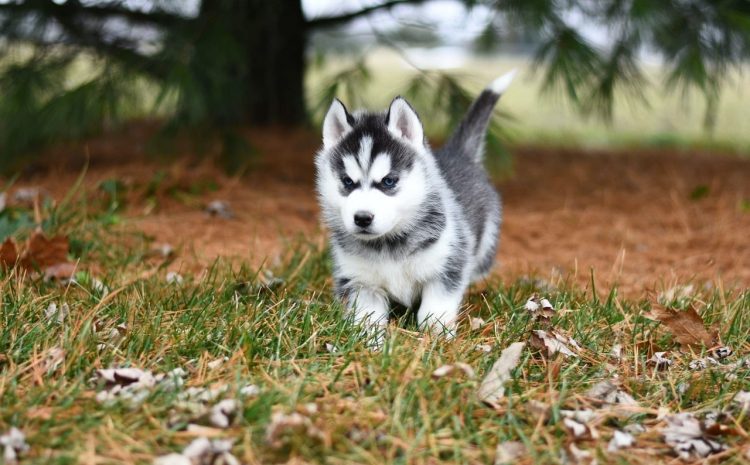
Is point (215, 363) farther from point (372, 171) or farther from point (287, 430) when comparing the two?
point (372, 171)

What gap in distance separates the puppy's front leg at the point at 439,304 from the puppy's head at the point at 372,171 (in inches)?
11.8

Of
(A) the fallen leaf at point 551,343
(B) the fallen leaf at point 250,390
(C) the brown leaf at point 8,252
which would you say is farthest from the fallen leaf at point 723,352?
(C) the brown leaf at point 8,252

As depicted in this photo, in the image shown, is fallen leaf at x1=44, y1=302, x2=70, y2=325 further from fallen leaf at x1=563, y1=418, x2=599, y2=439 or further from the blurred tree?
the blurred tree

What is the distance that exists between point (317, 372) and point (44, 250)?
190 centimetres

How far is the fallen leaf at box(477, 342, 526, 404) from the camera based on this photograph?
2.81 metres

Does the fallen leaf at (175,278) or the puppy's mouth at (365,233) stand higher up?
the puppy's mouth at (365,233)

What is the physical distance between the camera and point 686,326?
346cm

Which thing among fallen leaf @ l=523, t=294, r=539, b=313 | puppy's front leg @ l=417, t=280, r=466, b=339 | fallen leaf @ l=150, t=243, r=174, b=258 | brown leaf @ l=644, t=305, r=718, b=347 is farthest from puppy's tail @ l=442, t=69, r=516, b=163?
fallen leaf @ l=150, t=243, r=174, b=258

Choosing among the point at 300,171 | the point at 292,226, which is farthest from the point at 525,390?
the point at 300,171

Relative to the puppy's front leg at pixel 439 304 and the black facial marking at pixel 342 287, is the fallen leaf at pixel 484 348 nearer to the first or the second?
the puppy's front leg at pixel 439 304

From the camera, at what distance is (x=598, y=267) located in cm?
482

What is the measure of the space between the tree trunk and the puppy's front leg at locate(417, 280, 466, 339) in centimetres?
261

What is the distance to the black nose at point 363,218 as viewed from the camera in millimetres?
3252

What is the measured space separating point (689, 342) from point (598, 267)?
4.68 feet
